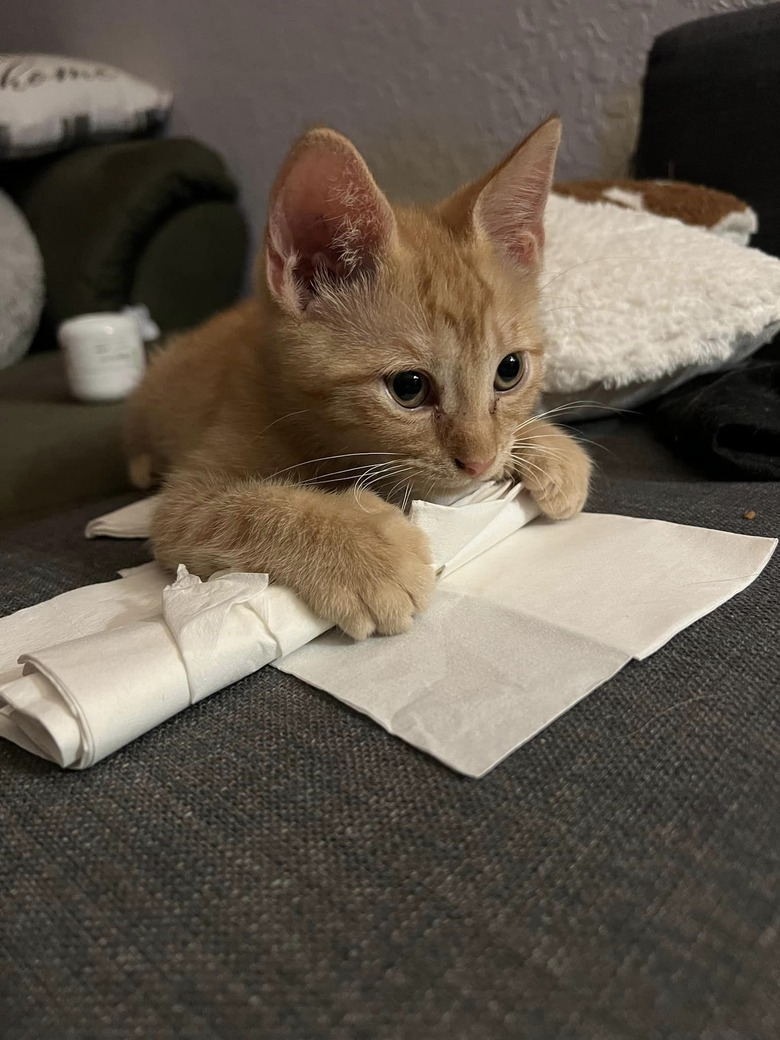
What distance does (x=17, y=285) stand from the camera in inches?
88.8

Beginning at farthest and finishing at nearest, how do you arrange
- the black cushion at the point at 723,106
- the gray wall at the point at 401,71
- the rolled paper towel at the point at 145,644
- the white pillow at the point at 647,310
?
1. the gray wall at the point at 401,71
2. the black cushion at the point at 723,106
3. the white pillow at the point at 647,310
4. the rolled paper towel at the point at 145,644

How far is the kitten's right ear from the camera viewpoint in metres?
0.79

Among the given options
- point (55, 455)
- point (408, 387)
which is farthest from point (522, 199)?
point (55, 455)

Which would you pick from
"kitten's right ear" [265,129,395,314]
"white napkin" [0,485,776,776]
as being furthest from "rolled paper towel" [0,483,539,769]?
"kitten's right ear" [265,129,395,314]

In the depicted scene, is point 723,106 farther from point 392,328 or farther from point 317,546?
point 317,546

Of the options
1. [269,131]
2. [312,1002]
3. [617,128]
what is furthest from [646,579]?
[269,131]

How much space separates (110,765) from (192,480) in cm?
44

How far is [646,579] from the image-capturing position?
2.60ft

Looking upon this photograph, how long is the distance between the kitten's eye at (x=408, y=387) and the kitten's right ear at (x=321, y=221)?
148mm

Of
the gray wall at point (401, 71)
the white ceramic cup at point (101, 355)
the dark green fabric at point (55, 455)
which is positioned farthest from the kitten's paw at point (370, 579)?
the gray wall at point (401, 71)

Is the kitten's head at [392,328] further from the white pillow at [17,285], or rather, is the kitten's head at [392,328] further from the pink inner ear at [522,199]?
the white pillow at [17,285]

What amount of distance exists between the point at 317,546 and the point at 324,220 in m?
0.39

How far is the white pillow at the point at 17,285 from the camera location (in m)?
2.23

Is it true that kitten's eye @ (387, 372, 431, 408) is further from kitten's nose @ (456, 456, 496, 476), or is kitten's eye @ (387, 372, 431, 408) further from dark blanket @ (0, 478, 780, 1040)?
dark blanket @ (0, 478, 780, 1040)
